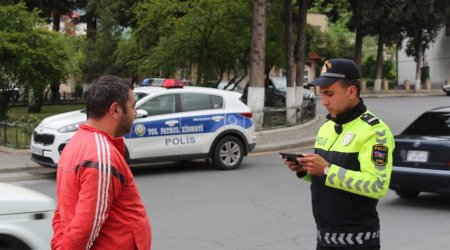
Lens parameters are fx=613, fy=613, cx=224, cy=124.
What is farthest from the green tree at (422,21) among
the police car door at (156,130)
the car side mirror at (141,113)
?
the car side mirror at (141,113)

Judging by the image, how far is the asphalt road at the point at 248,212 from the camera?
696cm

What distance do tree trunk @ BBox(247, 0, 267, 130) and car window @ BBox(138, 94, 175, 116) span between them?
7.56 m

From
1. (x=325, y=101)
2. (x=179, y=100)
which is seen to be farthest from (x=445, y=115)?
(x=325, y=101)

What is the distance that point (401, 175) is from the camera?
348 inches

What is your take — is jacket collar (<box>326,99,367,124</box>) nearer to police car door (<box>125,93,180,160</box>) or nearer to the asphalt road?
the asphalt road

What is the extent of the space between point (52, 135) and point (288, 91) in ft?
41.6

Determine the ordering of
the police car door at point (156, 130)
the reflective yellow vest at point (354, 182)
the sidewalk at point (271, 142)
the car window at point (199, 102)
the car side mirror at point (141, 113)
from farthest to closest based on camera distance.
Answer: the sidewalk at point (271, 142), the car window at point (199, 102), the police car door at point (156, 130), the car side mirror at point (141, 113), the reflective yellow vest at point (354, 182)

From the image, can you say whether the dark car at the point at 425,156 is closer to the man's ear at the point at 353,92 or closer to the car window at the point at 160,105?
the car window at the point at 160,105

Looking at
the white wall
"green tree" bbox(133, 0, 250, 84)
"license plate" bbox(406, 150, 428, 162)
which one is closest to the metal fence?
"green tree" bbox(133, 0, 250, 84)

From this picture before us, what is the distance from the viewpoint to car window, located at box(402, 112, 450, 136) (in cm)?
889

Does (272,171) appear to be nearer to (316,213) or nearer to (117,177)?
(316,213)

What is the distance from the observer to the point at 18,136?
1588 centimetres

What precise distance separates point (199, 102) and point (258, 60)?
23.9ft

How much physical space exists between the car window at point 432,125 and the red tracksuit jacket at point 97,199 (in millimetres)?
6899
